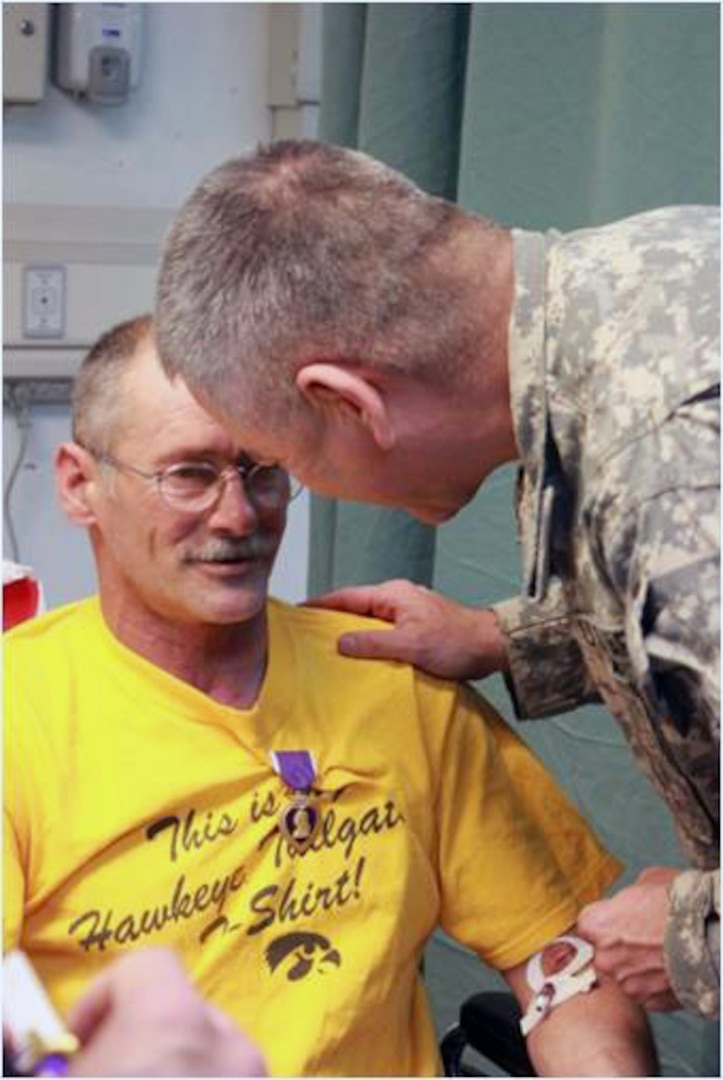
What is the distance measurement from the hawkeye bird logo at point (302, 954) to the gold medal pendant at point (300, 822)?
3.2 inches

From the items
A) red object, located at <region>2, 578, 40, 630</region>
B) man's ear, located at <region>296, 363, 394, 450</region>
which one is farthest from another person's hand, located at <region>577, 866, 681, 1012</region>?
red object, located at <region>2, 578, 40, 630</region>

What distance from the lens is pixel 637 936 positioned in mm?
1602

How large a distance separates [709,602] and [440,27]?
1324 millimetres

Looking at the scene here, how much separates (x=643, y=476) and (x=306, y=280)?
0.28m

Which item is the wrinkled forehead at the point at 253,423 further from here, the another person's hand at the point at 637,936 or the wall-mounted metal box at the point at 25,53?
the wall-mounted metal box at the point at 25,53

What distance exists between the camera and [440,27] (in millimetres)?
2422

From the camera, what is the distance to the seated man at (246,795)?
1775 millimetres

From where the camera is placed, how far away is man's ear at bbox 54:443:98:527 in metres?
1.92

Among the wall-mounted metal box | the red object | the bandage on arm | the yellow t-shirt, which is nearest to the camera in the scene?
the yellow t-shirt

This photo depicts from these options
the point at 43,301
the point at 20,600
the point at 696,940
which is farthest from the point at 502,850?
the point at 43,301

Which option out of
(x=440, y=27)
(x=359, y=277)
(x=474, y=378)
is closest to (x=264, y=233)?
(x=359, y=277)

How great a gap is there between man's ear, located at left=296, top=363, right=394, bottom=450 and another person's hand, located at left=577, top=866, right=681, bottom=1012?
0.45 m

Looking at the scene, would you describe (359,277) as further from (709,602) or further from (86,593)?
(86,593)

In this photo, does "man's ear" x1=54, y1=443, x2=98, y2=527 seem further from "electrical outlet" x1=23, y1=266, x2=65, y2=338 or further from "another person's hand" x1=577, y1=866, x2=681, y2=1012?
"electrical outlet" x1=23, y1=266, x2=65, y2=338
